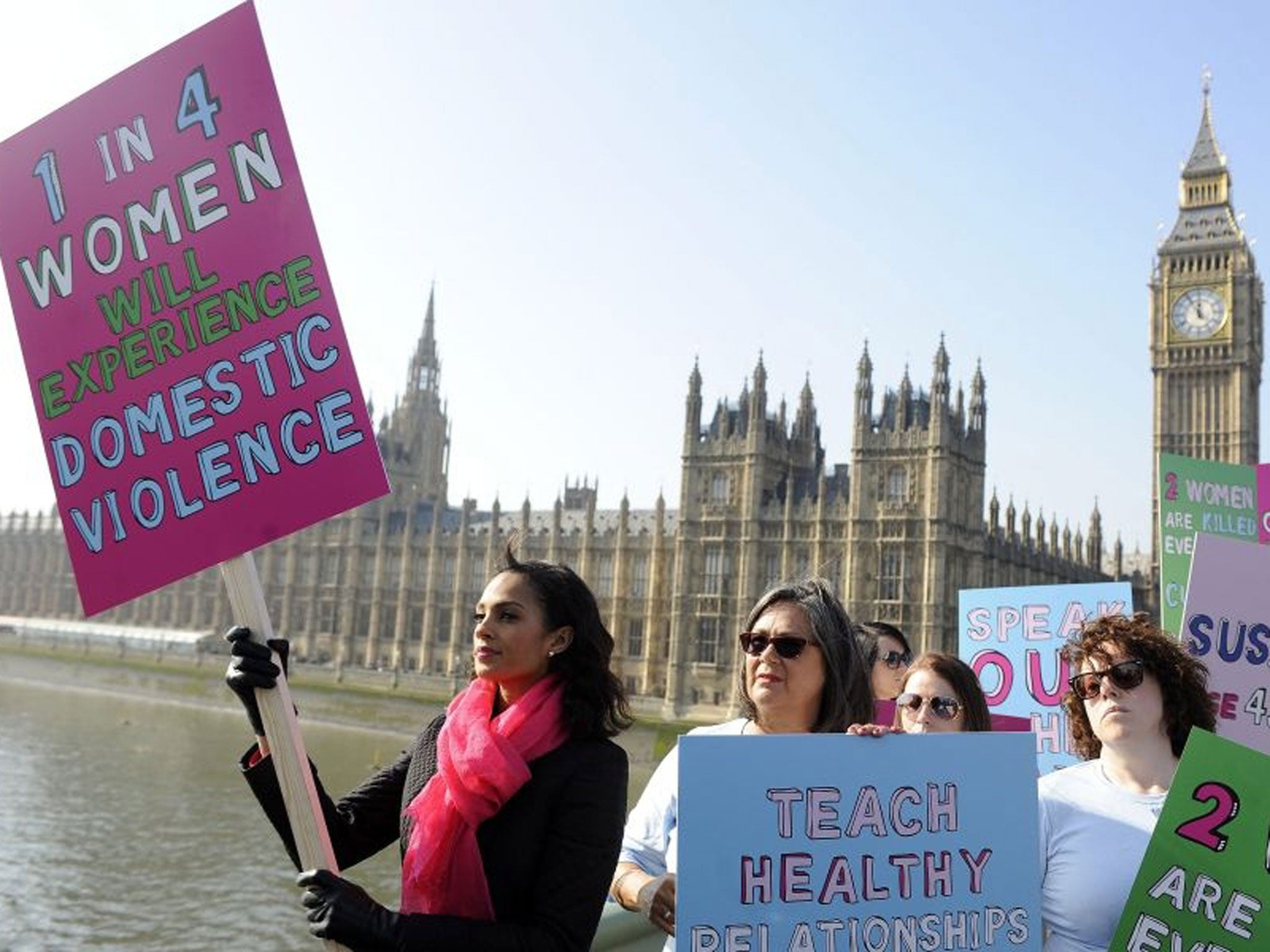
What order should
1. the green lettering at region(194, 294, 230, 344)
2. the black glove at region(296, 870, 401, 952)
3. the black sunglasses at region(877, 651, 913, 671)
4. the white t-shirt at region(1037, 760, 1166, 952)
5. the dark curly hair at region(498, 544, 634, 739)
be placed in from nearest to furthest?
the black glove at region(296, 870, 401, 952) → the dark curly hair at region(498, 544, 634, 739) → the green lettering at region(194, 294, 230, 344) → the white t-shirt at region(1037, 760, 1166, 952) → the black sunglasses at region(877, 651, 913, 671)

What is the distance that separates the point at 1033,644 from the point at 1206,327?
50.7 meters

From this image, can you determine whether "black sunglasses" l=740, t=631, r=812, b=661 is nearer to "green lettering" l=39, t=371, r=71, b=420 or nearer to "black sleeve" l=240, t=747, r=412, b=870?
"black sleeve" l=240, t=747, r=412, b=870

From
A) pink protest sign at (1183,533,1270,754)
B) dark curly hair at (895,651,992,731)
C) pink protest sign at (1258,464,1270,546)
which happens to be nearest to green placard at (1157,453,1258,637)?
pink protest sign at (1258,464,1270,546)

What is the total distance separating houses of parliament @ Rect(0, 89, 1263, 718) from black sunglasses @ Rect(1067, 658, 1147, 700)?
105ft

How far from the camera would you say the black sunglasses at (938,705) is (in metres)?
3.80

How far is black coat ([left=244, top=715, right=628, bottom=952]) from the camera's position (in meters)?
2.26

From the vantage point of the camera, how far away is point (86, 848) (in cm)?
1548

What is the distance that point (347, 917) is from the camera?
2211 mm

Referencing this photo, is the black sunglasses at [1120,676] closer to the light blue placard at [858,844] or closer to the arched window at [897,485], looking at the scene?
the light blue placard at [858,844]

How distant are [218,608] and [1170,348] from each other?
1813 inches

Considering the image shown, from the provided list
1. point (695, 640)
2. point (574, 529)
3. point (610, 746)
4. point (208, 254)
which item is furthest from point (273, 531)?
point (574, 529)

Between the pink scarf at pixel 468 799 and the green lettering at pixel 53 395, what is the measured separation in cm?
124

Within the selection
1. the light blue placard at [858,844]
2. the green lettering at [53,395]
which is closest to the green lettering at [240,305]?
the green lettering at [53,395]

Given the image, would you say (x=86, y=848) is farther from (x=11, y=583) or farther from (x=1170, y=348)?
(x=11, y=583)
